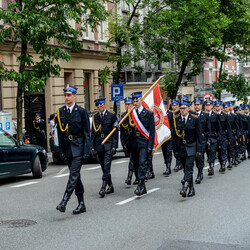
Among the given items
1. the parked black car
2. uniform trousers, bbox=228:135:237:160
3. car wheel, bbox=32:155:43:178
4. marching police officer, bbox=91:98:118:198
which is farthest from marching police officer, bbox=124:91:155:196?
uniform trousers, bbox=228:135:237:160

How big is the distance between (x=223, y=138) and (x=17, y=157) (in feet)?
19.1

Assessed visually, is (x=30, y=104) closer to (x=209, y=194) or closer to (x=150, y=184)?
(x=150, y=184)

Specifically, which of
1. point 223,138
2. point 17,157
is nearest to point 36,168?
point 17,157

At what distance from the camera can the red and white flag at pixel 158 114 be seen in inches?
507

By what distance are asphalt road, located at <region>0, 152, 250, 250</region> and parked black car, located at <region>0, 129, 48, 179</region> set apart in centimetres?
42

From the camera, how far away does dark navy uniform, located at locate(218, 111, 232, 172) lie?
15459mm

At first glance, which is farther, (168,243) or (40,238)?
(40,238)

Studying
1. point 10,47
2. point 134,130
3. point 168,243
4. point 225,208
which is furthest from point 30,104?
point 168,243

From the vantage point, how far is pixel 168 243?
6.78 metres

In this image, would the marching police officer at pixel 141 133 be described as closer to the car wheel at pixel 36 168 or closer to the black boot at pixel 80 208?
the black boot at pixel 80 208

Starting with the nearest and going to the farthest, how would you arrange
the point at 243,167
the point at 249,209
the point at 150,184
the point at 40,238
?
the point at 40,238 < the point at 249,209 < the point at 150,184 < the point at 243,167

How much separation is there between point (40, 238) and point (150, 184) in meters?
5.63

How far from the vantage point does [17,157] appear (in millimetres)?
13367

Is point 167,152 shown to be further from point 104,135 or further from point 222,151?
point 104,135
